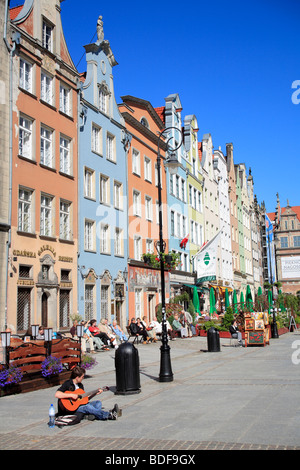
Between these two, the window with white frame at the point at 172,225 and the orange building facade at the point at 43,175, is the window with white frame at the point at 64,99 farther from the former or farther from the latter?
the window with white frame at the point at 172,225

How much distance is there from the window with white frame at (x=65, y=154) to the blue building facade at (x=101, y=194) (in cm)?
88

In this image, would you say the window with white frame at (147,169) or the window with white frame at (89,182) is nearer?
the window with white frame at (89,182)

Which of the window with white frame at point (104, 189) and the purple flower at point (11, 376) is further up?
the window with white frame at point (104, 189)

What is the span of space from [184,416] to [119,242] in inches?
885

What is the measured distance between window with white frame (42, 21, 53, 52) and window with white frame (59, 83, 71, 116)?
73.6 inches

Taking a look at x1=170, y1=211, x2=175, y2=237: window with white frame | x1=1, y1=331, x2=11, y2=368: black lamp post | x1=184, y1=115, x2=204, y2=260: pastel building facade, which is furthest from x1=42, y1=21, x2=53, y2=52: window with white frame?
x1=184, y1=115, x2=204, y2=260: pastel building facade

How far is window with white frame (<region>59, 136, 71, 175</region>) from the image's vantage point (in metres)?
25.6

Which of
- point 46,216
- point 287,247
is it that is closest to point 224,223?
point 46,216

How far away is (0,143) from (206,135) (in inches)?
1424

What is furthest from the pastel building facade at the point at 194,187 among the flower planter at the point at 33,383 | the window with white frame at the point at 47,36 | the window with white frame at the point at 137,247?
the flower planter at the point at 33,383

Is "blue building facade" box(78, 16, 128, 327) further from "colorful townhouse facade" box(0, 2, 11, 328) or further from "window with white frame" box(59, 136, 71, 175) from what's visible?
"colorful townhouse facade" box(0, 2, 11, 328)

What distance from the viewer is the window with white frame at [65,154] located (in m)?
25.6
